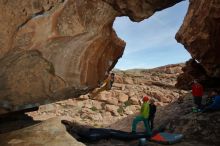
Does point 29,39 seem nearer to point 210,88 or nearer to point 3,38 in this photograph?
point 3,38

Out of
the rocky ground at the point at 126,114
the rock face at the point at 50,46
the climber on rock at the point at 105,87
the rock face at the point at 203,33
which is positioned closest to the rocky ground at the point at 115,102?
the rocky ground at the point at 126,114

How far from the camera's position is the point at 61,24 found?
12.2 metres

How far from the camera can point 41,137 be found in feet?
→ 39.5

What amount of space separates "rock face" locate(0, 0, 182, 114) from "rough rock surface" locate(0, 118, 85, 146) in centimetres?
100

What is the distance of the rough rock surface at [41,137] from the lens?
1162 cm

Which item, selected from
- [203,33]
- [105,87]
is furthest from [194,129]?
[105,87]

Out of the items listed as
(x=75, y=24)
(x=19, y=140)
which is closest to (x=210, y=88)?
(x=75, y=24)

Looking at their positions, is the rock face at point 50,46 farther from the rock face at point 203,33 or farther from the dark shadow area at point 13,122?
the rock face at point 203,33

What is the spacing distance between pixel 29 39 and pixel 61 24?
4.13ft

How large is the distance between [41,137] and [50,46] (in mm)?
3232

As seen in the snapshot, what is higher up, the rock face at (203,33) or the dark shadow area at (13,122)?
the rock face at (203,33)

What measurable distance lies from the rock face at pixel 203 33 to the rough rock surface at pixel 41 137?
8689 mm

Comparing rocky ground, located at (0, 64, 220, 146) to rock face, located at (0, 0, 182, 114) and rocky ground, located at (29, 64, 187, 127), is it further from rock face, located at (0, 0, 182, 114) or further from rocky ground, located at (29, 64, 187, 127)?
rock face, located at (0, 0, 182, 114)

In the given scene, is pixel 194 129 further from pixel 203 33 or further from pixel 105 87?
pixel 105 87
